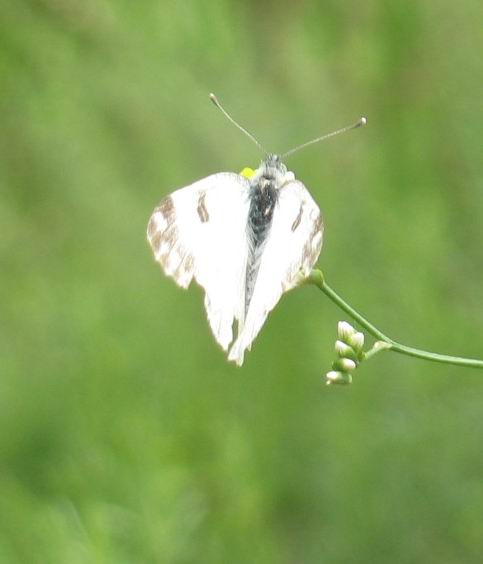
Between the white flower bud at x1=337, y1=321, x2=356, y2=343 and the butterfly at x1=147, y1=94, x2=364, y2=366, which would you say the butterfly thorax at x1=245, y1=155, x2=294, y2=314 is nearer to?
the butterfly at x1=147, y1=94, x2=364, y2=366

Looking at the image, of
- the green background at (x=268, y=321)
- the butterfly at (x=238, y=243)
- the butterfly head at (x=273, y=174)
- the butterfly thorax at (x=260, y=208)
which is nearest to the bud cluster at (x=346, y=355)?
the butterfly at (x=238, y=243)

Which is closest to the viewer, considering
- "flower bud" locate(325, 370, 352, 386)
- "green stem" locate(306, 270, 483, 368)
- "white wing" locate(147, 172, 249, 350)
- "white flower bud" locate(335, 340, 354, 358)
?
"green stem" locate(306, 270, 483, 368)

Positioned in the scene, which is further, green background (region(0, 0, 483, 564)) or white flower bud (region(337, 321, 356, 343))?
green background (region(0, 0, 483, 564))

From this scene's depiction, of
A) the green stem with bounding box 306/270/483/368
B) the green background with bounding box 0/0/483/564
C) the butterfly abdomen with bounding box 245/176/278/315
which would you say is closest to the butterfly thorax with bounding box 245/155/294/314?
the butterfly abdomen with bounding box 245/176/278/315

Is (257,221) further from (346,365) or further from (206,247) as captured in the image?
(346,365)

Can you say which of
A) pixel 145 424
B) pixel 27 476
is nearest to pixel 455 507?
pixel 145 424

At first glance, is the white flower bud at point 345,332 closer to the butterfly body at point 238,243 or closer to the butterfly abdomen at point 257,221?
the butterfly body at point 238,243

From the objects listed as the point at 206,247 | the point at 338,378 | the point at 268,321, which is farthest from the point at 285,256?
the point at 268,321
